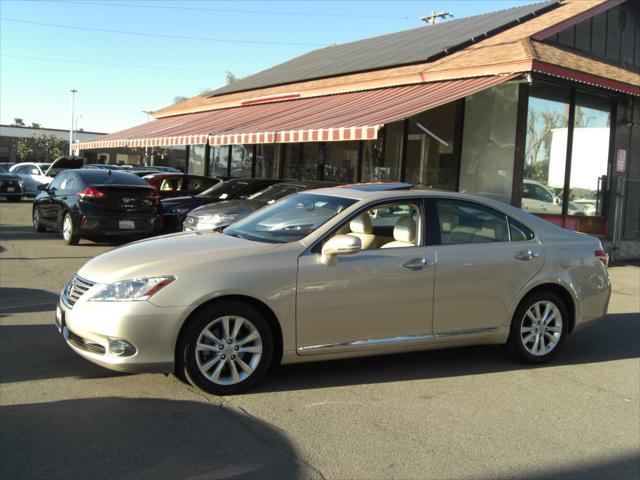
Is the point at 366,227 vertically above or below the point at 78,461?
above

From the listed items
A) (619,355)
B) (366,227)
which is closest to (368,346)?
(366,227)

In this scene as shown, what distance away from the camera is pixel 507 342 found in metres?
5.85

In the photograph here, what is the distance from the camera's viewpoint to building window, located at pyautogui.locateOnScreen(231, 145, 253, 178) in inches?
851

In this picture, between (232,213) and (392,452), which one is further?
(232,213)

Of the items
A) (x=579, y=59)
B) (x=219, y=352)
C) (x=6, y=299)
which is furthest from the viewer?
(x=579, y=59)

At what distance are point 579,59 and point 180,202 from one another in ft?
29.3

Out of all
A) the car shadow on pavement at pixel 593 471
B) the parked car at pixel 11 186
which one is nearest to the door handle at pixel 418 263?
the car shadow on pavement at pixel 593 471

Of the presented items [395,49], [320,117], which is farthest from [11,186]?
[320,117]

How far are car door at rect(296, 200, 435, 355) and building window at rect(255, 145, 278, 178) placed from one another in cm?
1489

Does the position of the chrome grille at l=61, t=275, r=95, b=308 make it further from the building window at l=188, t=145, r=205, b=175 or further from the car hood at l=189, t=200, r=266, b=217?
the building window at l=188, t=145, r=205, b=175

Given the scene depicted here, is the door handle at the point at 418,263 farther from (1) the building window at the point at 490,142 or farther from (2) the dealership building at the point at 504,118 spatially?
(1) the building window at the point at 490,142

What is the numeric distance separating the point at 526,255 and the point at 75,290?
383cm

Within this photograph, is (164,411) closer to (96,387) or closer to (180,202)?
(96,387)

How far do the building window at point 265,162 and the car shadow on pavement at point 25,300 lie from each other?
12.6 metres
